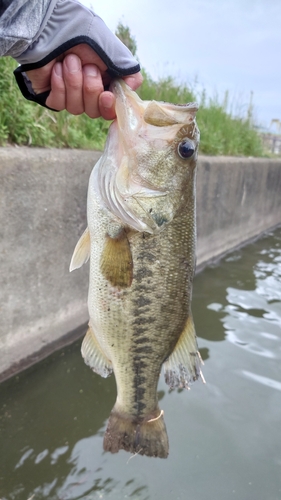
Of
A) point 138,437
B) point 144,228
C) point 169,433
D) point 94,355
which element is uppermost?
point 144,228

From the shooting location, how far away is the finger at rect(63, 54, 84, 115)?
1.49 meters

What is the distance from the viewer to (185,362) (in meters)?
1.82

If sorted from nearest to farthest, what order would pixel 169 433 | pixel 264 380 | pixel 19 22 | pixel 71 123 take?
pixel 19 22, pixel 169 433, pixel 264 380, pixel 71 123

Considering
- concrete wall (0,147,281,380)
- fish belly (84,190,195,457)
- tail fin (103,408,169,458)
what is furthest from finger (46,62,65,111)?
tail fin (103,408,169,458)

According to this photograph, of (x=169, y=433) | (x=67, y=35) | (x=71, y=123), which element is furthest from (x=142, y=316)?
(x=71, y=123)

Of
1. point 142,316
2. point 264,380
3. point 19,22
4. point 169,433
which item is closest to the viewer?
point 19,22

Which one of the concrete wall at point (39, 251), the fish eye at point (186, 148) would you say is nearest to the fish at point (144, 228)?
the fish eye at point (186, 148)

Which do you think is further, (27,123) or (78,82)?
(27,123)

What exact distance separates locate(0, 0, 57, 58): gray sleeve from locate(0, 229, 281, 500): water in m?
2.18

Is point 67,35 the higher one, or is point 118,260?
point 67,35

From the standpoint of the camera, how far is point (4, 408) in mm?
2770

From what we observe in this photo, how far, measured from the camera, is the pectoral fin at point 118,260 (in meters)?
1.65

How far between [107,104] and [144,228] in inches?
19.2

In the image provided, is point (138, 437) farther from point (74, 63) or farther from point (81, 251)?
point (74, 63)
